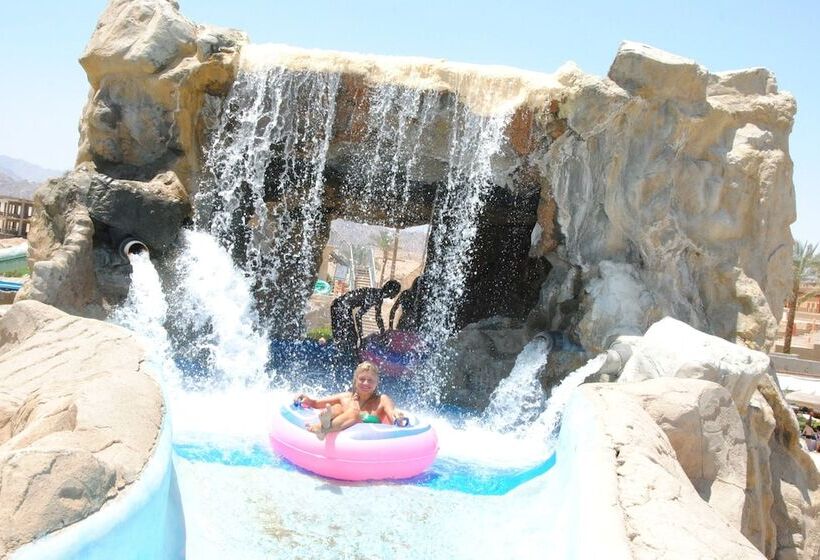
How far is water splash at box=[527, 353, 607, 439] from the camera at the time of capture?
8.69 m

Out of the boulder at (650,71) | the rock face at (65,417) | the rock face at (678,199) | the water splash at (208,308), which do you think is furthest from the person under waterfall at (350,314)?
the rock face at (65,417)

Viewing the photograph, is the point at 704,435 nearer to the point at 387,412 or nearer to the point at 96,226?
the point at 387,412

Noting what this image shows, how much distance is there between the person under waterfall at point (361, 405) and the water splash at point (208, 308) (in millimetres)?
4130

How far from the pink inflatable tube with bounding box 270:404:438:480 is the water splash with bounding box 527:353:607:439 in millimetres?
2971

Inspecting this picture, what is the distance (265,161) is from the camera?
10.7 m

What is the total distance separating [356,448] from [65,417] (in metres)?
2.29

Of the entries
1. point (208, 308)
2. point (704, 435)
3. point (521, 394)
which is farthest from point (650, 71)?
point (208, 308)

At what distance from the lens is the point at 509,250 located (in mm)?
13766

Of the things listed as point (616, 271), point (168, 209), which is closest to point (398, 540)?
point (616, 271)

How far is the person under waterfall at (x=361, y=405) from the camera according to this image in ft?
19.3

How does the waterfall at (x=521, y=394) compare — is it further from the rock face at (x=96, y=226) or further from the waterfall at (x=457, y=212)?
the rock face at (x=96, y=226)

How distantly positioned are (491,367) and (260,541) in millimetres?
7085

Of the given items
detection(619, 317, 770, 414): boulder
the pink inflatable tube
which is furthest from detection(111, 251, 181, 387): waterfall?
detection(619, 317, 770, 414): boulder

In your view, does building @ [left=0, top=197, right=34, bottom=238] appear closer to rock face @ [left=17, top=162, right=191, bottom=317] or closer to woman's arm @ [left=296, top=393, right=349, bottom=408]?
rock face @ [left=17, top=162, right=191, bottom=317]
